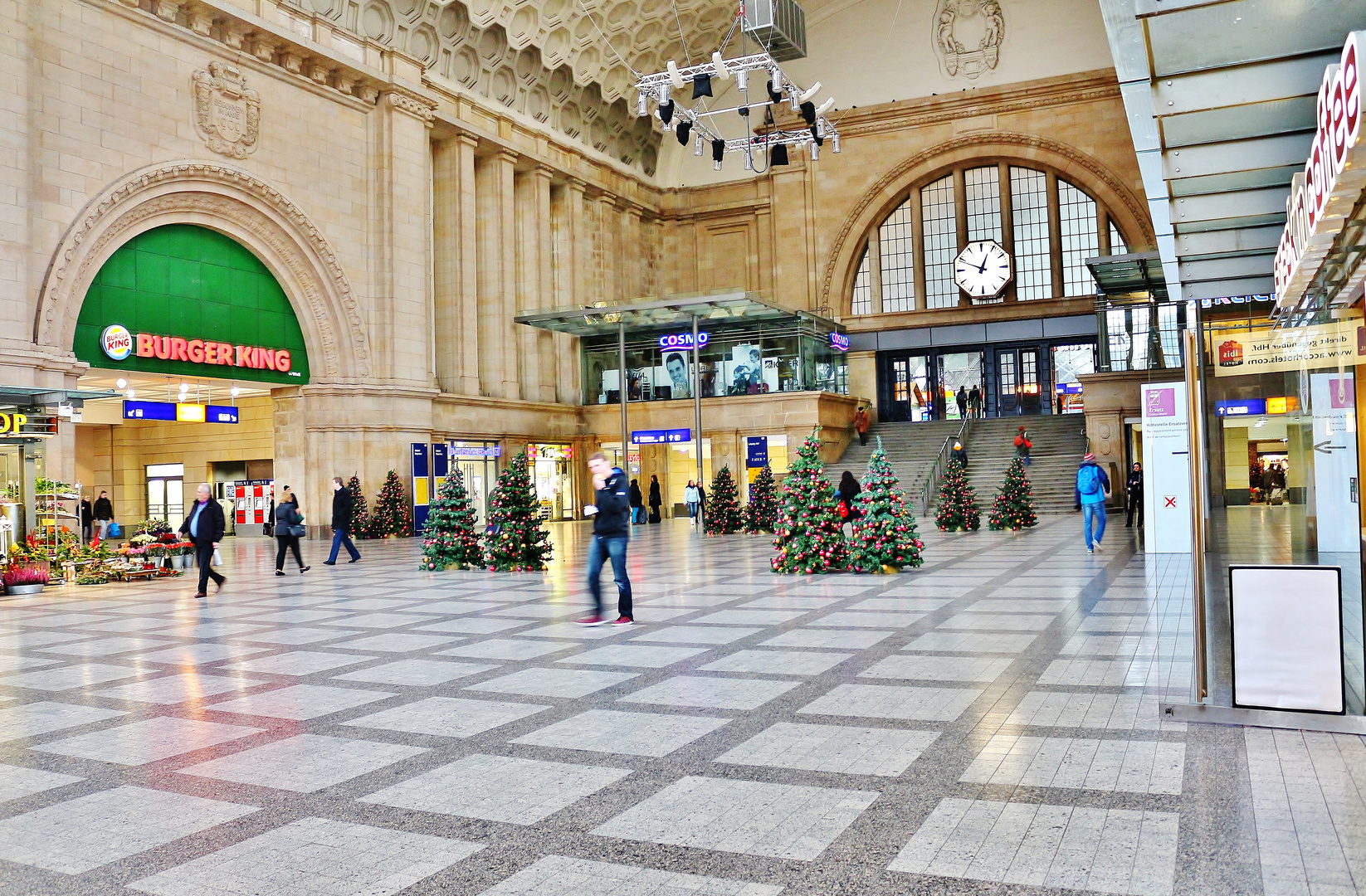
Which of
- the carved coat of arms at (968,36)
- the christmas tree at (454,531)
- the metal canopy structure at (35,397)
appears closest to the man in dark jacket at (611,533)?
the christmas tree at (454,531)

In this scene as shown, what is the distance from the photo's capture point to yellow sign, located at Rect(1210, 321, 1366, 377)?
5.89 m

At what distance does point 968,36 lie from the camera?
41.9m

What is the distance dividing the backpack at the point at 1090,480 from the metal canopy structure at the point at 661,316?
1555 centimetres

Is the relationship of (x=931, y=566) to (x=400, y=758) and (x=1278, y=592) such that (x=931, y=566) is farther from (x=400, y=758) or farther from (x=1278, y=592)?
(x=400, y=758)

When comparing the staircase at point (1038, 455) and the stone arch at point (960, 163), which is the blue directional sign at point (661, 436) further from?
the stone arch at point (960, 163)

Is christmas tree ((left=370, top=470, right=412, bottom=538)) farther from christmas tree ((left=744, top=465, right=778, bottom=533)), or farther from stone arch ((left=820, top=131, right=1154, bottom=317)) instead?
stone arch ((left=820, top=131, right=1154, bottom=317))

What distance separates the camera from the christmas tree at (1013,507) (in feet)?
77.3

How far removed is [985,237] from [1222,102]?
1496 inches

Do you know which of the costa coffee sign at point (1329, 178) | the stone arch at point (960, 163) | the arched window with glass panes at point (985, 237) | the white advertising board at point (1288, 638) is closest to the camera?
the costa coffee sign at point (1329, 178)

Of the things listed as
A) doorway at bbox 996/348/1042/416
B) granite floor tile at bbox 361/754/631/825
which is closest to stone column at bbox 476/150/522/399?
doorway at bbox 996/348/1042/416

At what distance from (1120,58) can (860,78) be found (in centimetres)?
4050

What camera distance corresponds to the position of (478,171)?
120 feet

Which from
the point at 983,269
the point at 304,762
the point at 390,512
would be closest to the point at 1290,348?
the point at 304,762

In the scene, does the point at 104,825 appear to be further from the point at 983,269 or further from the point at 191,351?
the point at 983,269
